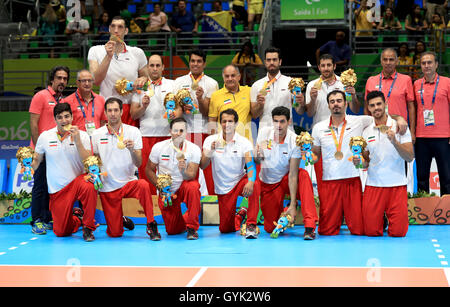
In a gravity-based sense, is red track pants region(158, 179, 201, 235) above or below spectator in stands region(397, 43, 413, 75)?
below

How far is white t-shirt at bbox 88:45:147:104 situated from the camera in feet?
31.3

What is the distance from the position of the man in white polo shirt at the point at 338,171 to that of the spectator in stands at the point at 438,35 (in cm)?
679

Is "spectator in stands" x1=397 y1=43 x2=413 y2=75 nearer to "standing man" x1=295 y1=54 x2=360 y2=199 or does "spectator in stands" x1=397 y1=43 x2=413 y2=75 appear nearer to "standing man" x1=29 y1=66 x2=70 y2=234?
"standing man" x1=295 y1=54 x2=360 y2=199

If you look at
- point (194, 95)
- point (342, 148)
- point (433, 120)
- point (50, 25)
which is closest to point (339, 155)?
point (342, 148)

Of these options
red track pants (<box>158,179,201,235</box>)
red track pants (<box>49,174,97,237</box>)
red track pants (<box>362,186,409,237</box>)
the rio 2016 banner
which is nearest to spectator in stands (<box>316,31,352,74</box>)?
the rio 2016 banner

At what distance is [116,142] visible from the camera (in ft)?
27.5

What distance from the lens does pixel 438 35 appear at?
1467 centimetres

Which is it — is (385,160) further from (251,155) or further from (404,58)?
(404,58)

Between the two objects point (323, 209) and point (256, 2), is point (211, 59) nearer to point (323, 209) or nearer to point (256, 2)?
point (256, 2)

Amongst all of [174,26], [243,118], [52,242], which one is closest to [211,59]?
[174,26]

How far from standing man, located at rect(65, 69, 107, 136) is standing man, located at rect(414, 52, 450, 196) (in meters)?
4.86

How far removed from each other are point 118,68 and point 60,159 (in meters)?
1.91

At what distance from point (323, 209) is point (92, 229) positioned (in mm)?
3176

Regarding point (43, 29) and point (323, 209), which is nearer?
point (323, 209)
